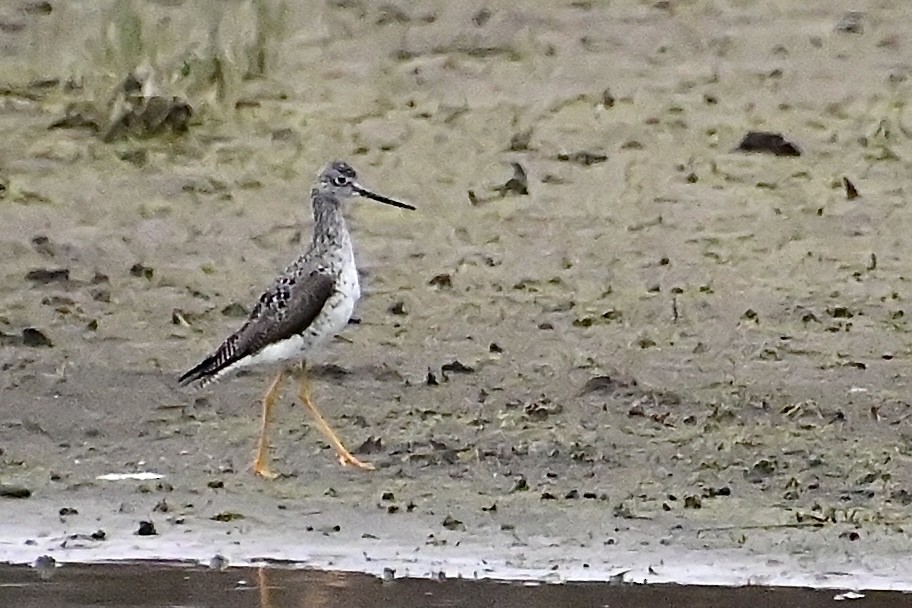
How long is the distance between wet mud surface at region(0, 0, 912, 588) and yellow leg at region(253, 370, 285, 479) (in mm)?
99

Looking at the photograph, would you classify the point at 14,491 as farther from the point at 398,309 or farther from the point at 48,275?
the point at 48,275

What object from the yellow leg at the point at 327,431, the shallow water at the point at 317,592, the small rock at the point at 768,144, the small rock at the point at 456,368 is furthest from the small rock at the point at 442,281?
the shallow water at the point at 317,592

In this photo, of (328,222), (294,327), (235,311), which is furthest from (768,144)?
(294,327)

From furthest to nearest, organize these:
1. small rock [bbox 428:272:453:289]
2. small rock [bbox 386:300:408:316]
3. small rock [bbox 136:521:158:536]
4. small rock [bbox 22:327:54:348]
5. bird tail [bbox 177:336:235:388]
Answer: small rock [bbox 428:272:453:289] → small rock [bbox 386:300:408:316] → small rock [bbox 22:327:54:348] → bird tail [bbox 177:336:235:388] → small rock [bbox 136:521:158:536]

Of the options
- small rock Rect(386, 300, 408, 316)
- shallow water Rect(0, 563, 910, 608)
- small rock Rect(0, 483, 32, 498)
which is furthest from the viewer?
small rock Rect(386, 300, 408, 316)

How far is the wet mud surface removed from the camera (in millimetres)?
7402

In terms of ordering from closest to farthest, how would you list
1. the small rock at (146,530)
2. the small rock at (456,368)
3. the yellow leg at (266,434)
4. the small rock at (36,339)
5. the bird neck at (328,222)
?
1. the small rock at (146,530)
2. the yellow leg at (266,434)
3. the bird neck at (328,222)
4. the small rock at (456,368)
5. the small rock at (36,339)

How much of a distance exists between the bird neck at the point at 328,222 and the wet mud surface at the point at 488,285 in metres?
0.58

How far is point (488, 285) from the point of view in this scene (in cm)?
988

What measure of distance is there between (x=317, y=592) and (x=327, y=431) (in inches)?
52.7

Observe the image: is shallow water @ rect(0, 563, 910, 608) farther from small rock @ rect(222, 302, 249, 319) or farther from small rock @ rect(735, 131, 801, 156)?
small rock @ rect(735, 131, 801, 156)

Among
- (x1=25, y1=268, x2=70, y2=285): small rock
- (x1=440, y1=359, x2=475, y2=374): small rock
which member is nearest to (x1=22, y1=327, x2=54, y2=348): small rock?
(x1=25, y1=268, x2=70, y2=285): small rock

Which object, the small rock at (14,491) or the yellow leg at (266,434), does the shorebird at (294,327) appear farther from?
the small rock at (14,491)

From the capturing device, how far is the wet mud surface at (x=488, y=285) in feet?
24.3
